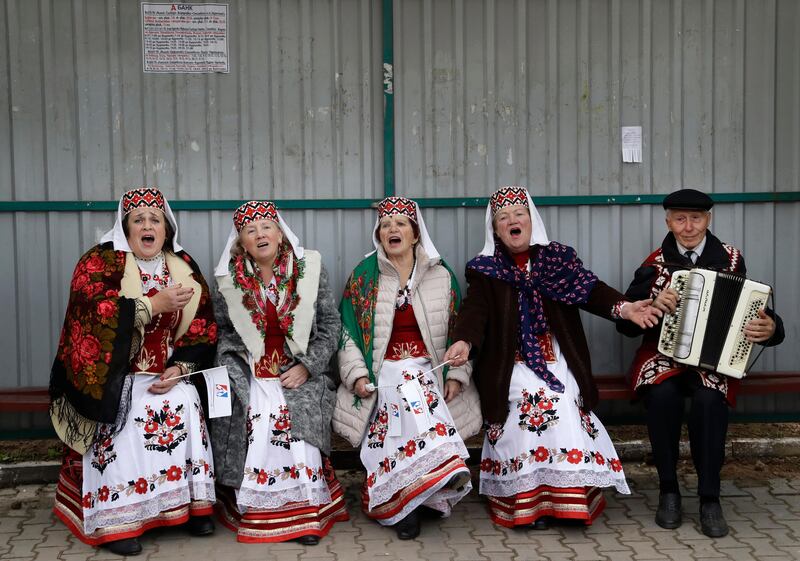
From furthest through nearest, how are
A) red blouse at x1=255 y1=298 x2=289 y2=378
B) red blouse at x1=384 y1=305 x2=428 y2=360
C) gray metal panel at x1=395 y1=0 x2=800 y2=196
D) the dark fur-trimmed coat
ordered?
gray metal panel at x1=395 y1=0 x2=800 y2=196 → red blouse at x1=384 y1=305 x2=428 y2=360 → red blouse at x1=255 y1=298 x2=289 y2=378 → the dark fur-trimmed coat

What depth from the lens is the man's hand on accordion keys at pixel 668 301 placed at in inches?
179

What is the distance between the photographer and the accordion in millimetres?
4434

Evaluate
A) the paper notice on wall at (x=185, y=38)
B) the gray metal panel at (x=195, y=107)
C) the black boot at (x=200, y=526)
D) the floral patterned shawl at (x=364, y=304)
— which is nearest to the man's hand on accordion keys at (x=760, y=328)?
the floral patterned shawl at (x=364, y=304)

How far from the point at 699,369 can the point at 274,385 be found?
2206 millimetres

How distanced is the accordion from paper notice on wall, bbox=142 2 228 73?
3.04m

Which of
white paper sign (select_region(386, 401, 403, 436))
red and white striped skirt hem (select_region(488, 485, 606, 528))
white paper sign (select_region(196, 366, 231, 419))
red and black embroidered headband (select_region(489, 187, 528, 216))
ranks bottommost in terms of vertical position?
red and white striped skirt hem (select_region(488, 485, 606, 528))

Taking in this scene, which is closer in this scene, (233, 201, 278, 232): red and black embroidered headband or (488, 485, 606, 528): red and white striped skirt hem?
(488, 485, 606, 528): red and white striped skirt hem

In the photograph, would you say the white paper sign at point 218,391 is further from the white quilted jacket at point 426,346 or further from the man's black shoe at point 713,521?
the man's black shoe at point 713,521

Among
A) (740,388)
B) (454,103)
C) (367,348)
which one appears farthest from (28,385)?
(740,388)

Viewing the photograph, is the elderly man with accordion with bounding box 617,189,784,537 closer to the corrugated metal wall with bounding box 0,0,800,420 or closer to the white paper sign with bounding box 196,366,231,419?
the corrugated metal wall with bounding box 0,0,800,420

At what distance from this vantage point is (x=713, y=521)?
173 inches

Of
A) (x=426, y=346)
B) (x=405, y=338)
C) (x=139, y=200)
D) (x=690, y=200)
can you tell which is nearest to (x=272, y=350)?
(x=405, y=338)

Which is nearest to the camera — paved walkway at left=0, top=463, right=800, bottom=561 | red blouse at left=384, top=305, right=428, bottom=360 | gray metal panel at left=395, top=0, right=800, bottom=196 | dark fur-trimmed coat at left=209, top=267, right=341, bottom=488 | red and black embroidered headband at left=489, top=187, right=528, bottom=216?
paved walkway at left=0, top=463, right=800, bottom=561

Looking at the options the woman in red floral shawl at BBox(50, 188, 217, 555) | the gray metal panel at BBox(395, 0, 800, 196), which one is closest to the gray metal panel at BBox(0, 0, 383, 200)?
the gray metal panel at BBox(395, 0, 800, 196)
